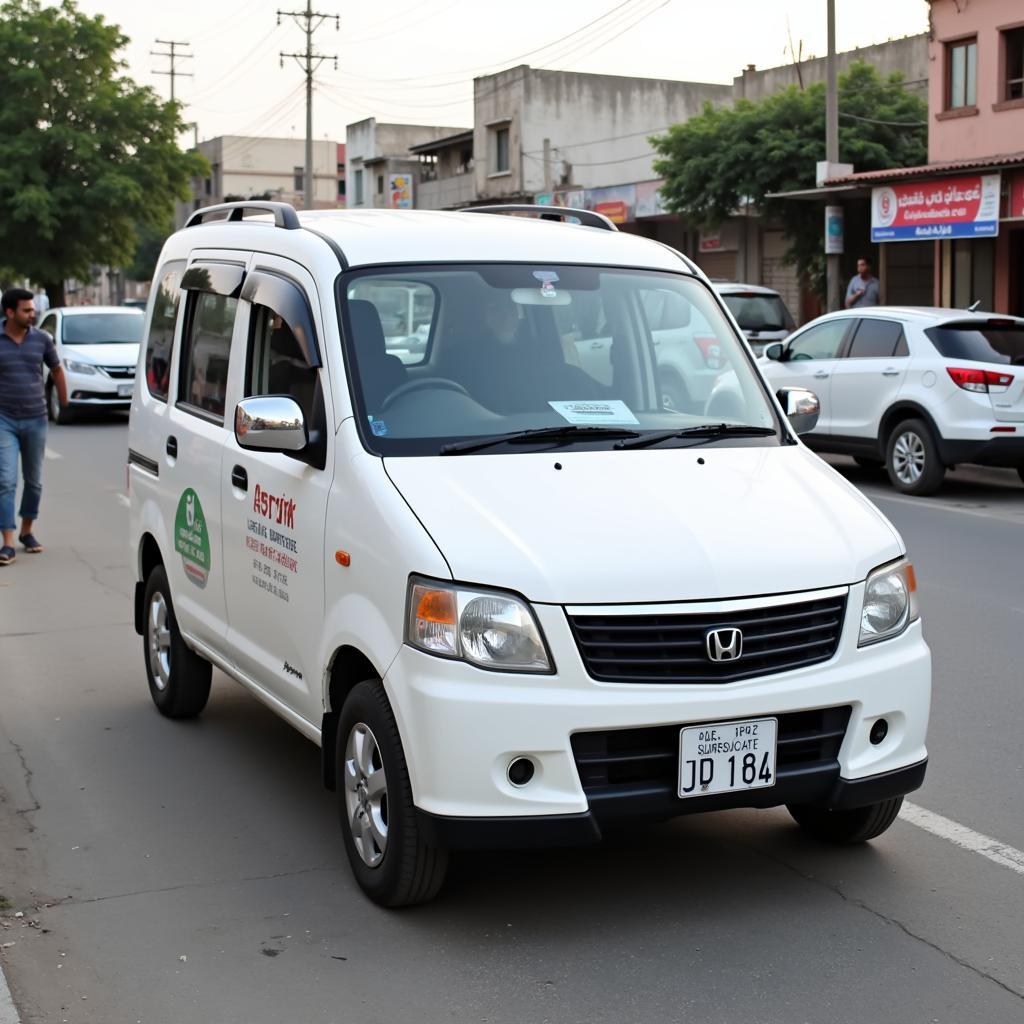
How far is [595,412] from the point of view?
514 cm

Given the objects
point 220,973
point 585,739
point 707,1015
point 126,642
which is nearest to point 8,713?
point 126,642

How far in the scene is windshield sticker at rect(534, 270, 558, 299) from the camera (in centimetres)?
544

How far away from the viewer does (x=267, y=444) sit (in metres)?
4.96

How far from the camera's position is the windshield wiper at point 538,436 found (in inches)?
190

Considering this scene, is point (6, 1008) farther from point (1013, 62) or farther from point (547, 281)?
point (1013, 62)

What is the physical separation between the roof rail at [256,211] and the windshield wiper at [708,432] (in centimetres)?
143

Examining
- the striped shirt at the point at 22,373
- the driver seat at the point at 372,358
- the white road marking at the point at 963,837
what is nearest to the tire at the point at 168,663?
the driver seat at the point at 372,358

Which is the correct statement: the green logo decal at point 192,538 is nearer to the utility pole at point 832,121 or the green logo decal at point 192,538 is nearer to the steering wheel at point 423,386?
the steering wheel at point 423,386

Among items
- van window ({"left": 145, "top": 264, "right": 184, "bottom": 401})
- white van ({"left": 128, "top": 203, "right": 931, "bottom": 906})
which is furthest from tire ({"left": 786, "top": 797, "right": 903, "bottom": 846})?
van window ({"left": 145, "top": 264, "right": 184, "bottom": 401})

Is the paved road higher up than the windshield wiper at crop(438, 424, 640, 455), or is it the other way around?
the windshield wiper at crop(438, 424, 640, 455)

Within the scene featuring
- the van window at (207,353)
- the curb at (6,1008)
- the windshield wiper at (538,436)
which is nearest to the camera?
the curb at (6,1008)

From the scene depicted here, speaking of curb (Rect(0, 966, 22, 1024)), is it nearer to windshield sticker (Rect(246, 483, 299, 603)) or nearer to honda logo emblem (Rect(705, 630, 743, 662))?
windshield sticker (Rect(246, 483, 299, 603))

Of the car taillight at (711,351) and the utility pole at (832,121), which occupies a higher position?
the utility pole at (832,121)

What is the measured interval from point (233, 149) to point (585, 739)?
94.9 meters
